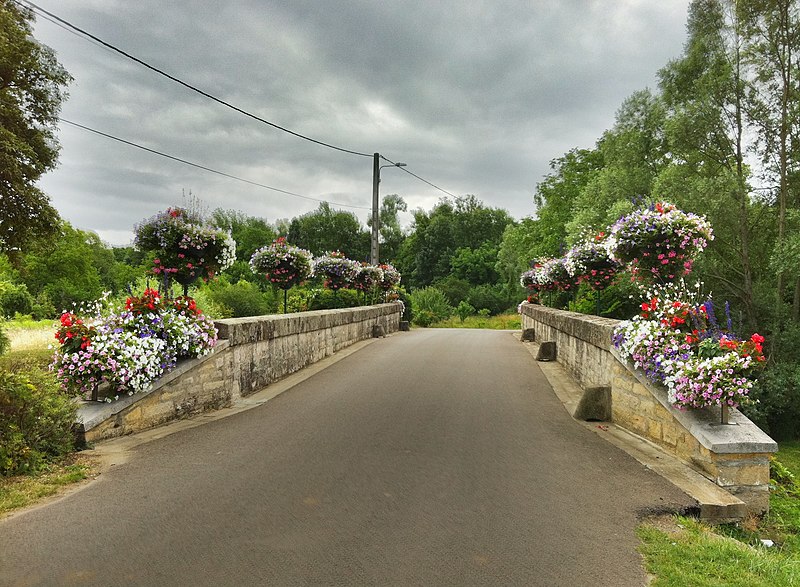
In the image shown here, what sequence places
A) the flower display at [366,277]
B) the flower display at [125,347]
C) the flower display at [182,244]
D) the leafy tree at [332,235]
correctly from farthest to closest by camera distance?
the leafy tree at [332,235], the flower display at [366,277], the flower display at [182,244], the flower display at [125,347]

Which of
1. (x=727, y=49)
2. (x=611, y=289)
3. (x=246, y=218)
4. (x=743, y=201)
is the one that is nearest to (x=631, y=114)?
(x=727, y=49)

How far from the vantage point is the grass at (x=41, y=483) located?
3.90m

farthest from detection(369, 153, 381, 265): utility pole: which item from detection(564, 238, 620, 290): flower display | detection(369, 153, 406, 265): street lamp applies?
detection(564, 238, 620, 290): flower display

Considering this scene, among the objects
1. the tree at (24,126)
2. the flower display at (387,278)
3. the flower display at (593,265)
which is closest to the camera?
the flower display at (593,265)

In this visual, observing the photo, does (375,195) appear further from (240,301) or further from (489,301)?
(489,301)

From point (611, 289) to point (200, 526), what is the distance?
14.9 meters

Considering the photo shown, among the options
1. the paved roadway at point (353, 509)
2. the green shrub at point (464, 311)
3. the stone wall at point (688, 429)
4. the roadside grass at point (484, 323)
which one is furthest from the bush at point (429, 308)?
the paved roadway at point (353, 509)

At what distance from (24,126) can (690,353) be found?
18.0 metres

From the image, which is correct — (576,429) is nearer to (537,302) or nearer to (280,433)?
(280,433)

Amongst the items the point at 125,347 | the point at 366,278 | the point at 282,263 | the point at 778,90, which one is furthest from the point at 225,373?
the point at 778,90

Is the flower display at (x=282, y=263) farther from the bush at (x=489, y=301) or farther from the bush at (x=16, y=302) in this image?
the bush at (x=489, y=301)

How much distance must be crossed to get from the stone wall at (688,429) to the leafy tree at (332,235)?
5508 centimetres

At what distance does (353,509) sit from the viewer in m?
3.83

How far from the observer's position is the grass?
12.8 ft
